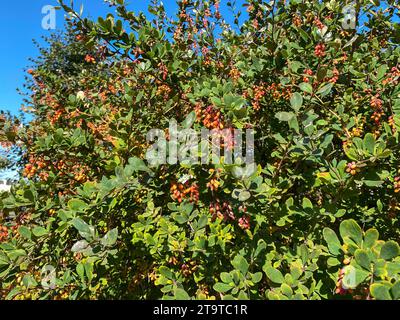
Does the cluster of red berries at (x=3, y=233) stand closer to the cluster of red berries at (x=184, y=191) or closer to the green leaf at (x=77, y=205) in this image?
the green leaf at (x=77, y=205)

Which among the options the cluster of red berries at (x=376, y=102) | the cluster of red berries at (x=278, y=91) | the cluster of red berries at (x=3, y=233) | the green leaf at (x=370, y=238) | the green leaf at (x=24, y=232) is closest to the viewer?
the green leaf at (x=370, y=238)

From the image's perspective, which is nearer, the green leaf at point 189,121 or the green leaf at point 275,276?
the green leaf at point 275,276

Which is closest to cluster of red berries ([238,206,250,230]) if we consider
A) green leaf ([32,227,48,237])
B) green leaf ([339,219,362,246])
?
green leaf ([339,219,362,246])

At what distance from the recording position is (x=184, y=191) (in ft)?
5.86

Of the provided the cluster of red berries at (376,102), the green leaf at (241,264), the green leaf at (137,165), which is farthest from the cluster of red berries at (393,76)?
the green leaf at (137,165)

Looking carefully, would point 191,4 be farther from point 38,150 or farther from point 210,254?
point 210,254

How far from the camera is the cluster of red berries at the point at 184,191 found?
1.75 m

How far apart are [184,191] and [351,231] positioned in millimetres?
890

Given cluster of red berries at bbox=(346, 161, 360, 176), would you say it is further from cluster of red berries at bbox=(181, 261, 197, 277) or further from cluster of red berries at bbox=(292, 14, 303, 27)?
cluster of red berries at bbox=(292, 14, 303, 27)

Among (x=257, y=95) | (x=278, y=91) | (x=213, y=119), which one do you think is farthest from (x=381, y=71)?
(x=213, y=119)

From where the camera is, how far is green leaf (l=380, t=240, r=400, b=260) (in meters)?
1.09

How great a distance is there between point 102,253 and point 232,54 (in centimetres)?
223

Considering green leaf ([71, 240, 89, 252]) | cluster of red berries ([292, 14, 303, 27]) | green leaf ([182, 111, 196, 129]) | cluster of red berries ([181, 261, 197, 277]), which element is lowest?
cluster of red berries ([181, 261, 197, 277])

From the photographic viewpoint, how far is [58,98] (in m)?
2.79
